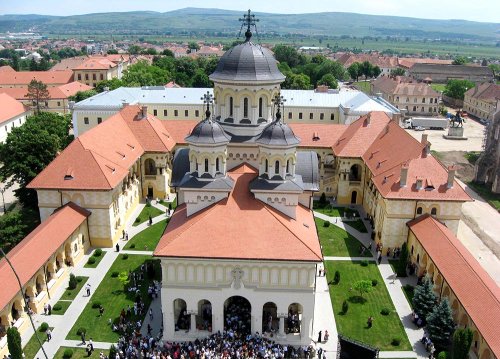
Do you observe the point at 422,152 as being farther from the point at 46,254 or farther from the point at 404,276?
the point at 46,254

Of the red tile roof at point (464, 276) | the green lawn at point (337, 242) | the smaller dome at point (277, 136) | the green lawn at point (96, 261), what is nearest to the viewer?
the red tile roof at point (464, 276)

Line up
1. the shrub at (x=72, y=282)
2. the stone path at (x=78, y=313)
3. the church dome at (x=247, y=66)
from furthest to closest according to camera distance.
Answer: the church dome at (x=247, y=66) < the shrub at (x=72, y=282) < the stone path at (x=78, y=313)

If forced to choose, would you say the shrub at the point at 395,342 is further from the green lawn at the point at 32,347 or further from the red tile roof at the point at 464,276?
the green lawn at the point at 32,347

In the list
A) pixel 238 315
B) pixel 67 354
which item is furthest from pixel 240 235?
pixel 67 354

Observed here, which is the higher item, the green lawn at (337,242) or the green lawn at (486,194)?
the green lawn at (486,194)

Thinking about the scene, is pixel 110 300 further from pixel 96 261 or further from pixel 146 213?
pixel 146 213

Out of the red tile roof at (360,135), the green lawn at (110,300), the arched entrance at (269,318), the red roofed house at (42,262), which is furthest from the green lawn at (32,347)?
the red tile roof at (360,135)

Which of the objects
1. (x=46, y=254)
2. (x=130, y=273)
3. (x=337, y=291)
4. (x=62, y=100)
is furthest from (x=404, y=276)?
(x=62, y=100)
